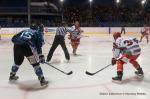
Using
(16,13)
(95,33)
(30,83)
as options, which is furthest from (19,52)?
(16,13)

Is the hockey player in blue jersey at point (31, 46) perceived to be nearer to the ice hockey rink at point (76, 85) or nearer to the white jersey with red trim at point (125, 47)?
the ice hockey rink at point (76, 85)

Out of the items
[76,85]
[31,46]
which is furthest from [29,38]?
[76,85]

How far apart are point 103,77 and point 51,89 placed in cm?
130

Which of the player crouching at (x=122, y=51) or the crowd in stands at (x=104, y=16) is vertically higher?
the crowd in stands at (x=104, y=16)

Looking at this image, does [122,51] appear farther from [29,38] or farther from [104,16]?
[104,16]

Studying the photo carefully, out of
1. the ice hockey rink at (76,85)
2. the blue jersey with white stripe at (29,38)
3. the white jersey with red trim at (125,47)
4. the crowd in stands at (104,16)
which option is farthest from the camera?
the crowd in stands at (104,16)

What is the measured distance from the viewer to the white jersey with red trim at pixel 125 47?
534 cm

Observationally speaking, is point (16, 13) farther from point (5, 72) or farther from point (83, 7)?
point (5, 72)

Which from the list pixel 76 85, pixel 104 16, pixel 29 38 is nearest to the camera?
pixel 29 38

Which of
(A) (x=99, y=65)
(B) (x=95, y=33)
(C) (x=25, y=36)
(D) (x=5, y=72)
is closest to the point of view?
(C) (x=25, y=36)

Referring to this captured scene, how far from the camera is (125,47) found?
5.34 metres

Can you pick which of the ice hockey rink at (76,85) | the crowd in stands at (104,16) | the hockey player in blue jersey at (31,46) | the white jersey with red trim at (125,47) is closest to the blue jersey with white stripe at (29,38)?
the hockey player in blue jersey at (31,46)

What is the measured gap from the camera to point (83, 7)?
87.0 ft

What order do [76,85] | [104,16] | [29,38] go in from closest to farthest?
1. [29,38]
2. [76,85]
3. [104,16]
